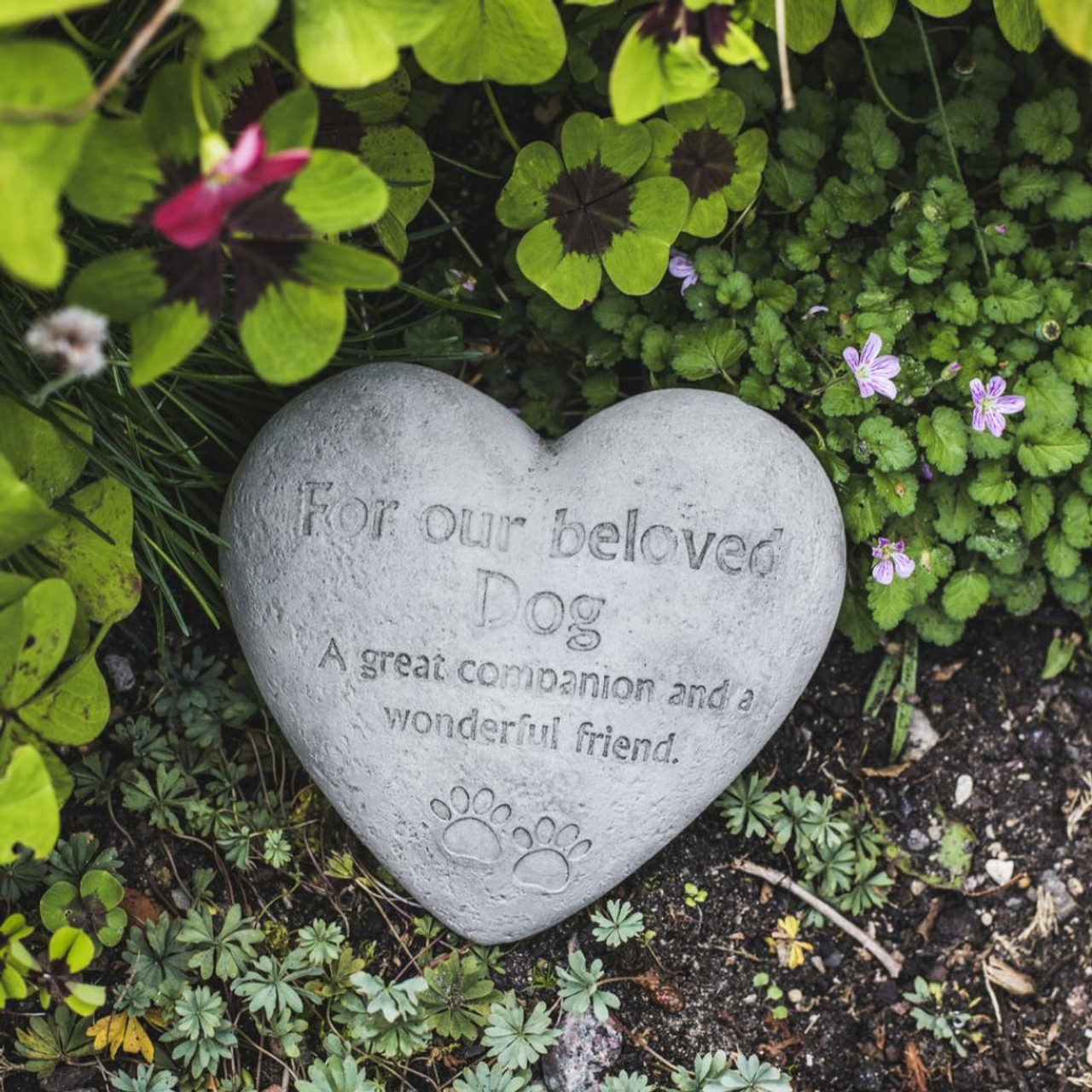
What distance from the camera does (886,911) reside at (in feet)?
7.54

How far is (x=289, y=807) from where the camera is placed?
2.22 m

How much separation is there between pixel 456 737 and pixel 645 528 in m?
0.46

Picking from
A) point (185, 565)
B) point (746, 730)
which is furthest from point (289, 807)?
point (746, 730)

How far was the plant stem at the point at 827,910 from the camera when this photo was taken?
2.25 meters

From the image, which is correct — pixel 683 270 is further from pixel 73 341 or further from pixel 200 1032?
pixel 200 1032

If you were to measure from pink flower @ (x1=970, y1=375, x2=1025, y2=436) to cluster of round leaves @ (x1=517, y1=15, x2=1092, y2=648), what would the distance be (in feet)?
0.10

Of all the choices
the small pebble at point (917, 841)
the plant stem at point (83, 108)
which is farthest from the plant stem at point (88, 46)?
the small pebble at point (917, 841)

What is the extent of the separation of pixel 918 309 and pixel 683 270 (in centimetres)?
41

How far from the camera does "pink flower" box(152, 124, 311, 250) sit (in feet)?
4.39

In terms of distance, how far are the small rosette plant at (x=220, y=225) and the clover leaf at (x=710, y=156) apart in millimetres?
755

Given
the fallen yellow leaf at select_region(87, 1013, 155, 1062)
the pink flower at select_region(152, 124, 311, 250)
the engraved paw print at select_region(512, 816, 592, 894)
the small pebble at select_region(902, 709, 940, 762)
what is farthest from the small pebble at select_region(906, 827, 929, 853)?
the pink flower at select_region(152, 124, 311, 250)

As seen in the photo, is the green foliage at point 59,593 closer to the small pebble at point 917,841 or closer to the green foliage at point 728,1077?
the green foliage at point 728,1077

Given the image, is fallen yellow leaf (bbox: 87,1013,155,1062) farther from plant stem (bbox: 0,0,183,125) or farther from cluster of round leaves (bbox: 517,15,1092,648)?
plant stem (bbox: 0,0,183,125)

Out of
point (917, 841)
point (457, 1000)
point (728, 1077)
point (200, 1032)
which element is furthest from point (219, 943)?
point (917, 841)
